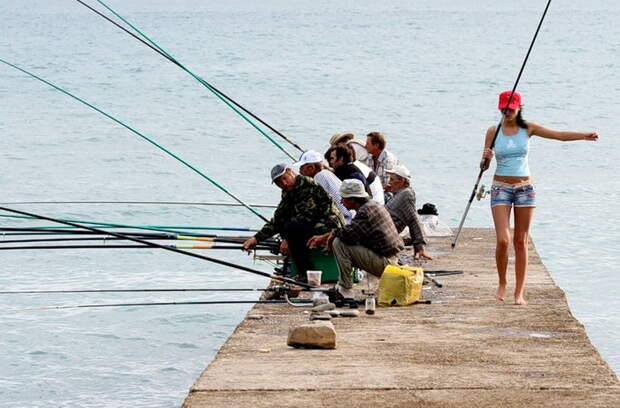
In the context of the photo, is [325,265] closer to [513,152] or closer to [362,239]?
[362,239]

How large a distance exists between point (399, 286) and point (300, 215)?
0.86 m

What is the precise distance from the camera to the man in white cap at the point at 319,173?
9664 mm

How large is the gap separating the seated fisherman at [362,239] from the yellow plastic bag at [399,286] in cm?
13

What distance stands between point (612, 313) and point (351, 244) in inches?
223

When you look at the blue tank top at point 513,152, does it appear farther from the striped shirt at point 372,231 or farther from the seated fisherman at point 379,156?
the seated fisherman at point 379,156

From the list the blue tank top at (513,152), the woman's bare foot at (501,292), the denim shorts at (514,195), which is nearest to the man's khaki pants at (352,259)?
the woman's bare foot at (501,292)

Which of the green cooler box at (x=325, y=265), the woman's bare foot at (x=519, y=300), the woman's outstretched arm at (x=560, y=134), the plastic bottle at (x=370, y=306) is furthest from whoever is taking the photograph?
the green cooler box at (x=325, y=265)

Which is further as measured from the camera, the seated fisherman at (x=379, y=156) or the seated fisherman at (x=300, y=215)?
the seated fisherman at (x=379, y=156)

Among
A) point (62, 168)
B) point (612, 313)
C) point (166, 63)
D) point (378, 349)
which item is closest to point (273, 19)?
point (166, 63)

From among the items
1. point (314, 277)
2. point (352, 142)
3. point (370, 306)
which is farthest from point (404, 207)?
point (370, 306)

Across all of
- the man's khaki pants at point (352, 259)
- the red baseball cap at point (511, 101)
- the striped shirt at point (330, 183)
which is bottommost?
the man's khaki pants at point (352, 259)

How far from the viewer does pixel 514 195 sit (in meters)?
8.52

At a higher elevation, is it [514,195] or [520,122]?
[520,122]

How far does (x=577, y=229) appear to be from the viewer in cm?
1955
